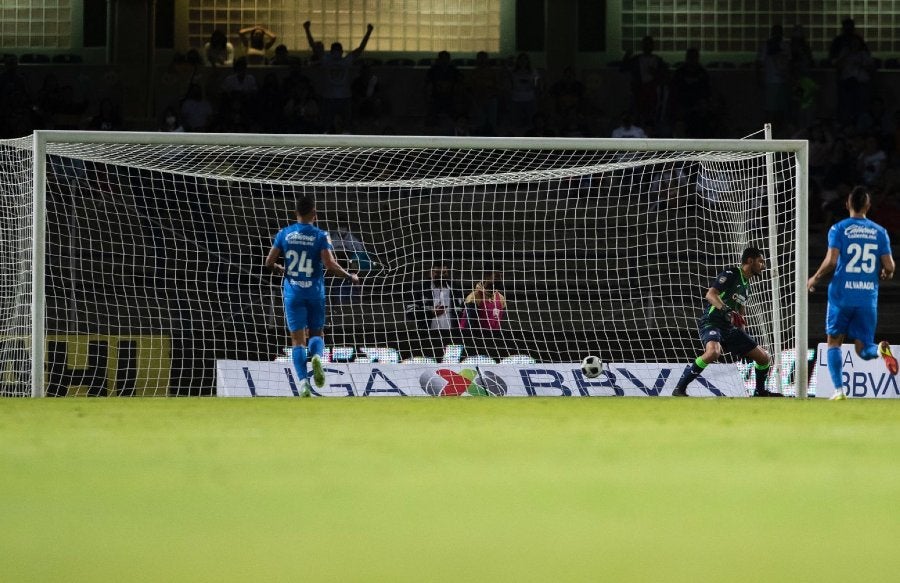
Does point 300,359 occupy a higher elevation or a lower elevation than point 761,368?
higher

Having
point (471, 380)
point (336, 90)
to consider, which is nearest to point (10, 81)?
point (336, 90)

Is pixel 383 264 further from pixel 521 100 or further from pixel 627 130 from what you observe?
pixel 521 100

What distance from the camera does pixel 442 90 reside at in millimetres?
20328

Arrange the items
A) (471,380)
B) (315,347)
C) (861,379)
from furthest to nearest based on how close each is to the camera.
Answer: (861,379)
(471,380)
(315,347)

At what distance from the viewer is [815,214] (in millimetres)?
19531

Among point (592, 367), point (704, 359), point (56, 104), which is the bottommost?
point (592, 367)

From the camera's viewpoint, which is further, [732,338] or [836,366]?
[732,338]

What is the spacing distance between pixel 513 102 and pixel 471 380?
876 cm

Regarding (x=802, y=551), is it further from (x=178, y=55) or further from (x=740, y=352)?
(x=178, y=55)

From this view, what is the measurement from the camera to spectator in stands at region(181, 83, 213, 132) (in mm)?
19375

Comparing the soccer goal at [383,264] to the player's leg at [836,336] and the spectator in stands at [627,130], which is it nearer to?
the player's leg at [836,336]

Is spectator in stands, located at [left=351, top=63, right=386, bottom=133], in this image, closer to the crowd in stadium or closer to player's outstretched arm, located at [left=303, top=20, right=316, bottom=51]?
the crowd in stadium

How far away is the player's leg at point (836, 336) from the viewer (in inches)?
416

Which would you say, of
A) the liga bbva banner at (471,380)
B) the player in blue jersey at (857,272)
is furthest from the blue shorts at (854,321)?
the liga bbva banner at (471,380)
